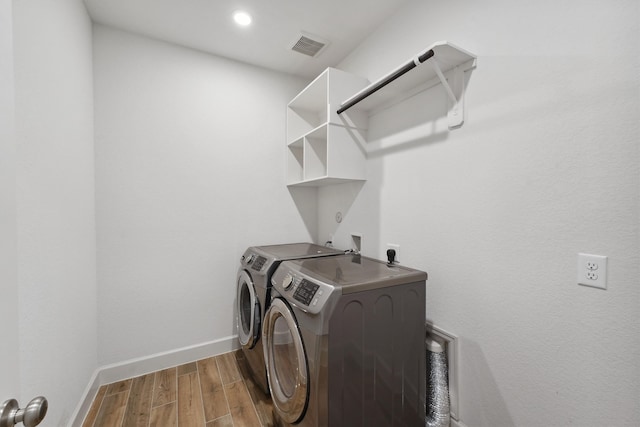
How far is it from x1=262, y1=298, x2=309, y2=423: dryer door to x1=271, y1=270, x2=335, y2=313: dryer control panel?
0.08m

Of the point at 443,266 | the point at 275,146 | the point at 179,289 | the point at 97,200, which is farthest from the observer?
the point at 275,146

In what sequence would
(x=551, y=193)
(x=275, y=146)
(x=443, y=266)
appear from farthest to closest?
(x=275, y=146) → (x=443, y=266) → (x=551, y=193)

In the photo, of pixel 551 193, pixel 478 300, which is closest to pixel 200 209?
pixel 478 300

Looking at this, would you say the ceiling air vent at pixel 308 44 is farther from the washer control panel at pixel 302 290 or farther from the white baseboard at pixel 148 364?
the white baseboard at pixel 148 364

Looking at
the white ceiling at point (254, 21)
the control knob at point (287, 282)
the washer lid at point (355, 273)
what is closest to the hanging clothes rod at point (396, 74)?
the white ceiling at point (254, 21)

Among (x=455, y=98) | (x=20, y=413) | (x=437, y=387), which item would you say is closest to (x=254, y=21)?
(x=455, y=98)

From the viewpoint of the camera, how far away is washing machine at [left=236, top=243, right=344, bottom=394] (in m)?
1.73

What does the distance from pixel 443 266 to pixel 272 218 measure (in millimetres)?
1597

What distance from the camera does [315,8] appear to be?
5.65ft

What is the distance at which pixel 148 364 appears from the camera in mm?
2021

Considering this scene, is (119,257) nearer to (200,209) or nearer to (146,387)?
(200,209)

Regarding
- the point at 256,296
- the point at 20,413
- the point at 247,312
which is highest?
the point at 20,413

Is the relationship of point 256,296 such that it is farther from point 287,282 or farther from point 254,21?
point 254,21

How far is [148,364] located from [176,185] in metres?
1.43
